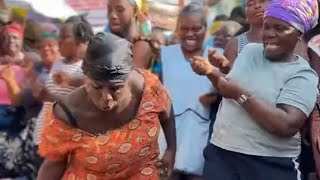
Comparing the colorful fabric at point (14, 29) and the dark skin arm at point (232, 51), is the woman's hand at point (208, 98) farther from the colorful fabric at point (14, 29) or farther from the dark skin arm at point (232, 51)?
the colorful fabric at point (14, 29)

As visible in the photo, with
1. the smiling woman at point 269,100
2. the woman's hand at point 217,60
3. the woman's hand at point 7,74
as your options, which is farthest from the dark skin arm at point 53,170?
the woman's hand at point 7,74

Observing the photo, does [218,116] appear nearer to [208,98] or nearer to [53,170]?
[208,98]

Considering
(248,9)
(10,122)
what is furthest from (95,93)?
(10,122)

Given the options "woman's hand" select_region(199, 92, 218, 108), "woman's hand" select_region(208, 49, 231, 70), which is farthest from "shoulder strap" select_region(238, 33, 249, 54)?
"woman's hand" select_region(208, 49, 231, 70)

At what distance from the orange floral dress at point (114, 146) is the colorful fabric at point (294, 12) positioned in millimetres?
663

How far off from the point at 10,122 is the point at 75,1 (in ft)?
7.55

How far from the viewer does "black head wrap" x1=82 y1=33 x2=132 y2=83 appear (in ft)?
11.3

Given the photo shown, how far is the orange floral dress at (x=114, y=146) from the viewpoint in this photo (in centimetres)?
364

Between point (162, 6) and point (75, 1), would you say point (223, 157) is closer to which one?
point (162, 6)

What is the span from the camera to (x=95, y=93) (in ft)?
11.6

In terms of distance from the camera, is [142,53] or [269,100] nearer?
[269,100]

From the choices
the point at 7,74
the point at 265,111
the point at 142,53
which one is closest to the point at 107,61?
the point at 265,111

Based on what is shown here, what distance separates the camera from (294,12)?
375 centimetres

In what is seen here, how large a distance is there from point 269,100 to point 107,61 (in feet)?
2.70
